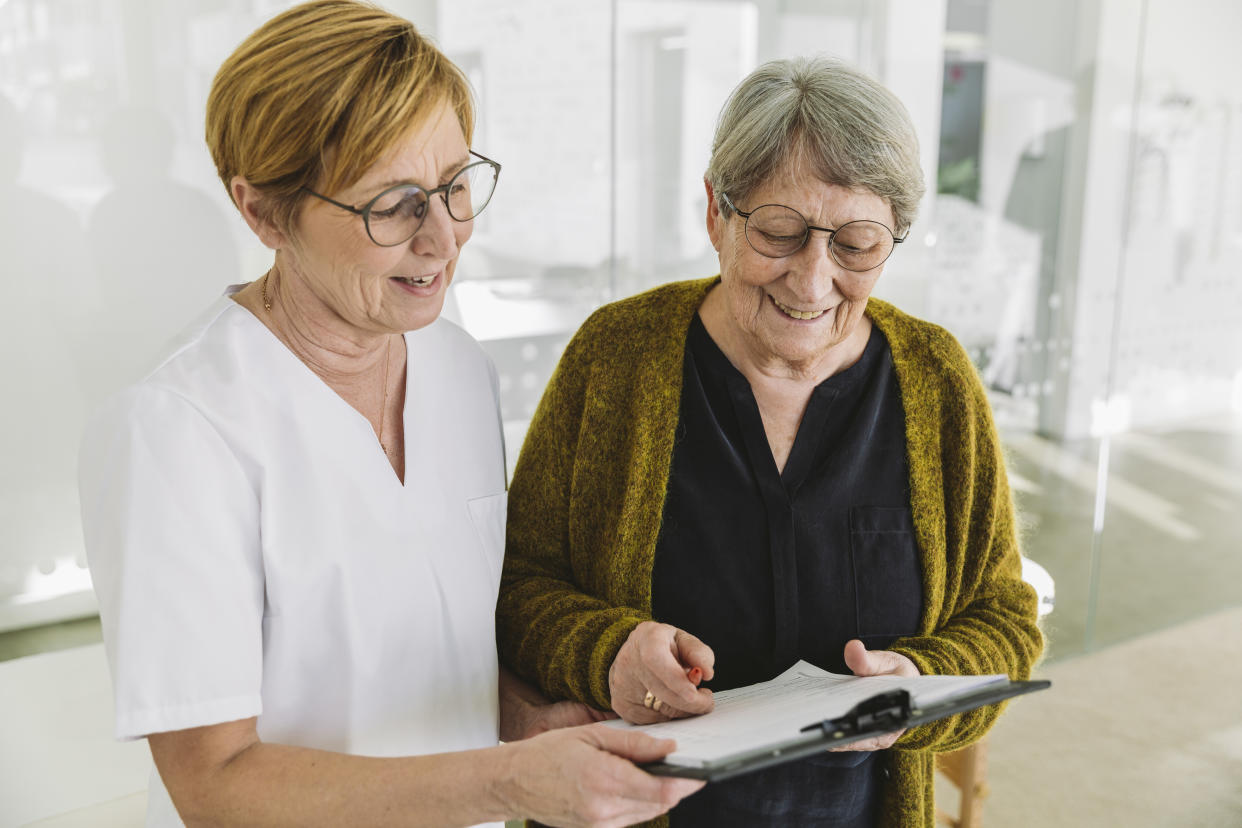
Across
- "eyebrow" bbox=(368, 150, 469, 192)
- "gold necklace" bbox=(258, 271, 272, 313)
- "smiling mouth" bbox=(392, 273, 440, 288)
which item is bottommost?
"gold necklace" bbox=(258, 271, 272, 313)

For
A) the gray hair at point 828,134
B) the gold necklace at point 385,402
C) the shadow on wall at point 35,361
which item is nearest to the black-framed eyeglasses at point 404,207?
the gold necklace at point 385,402

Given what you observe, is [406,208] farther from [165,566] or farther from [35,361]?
[35,361]

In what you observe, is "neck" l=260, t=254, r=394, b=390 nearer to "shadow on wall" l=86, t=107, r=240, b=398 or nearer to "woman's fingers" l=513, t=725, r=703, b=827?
"woman's fingers" l=513, t=725, r=703, b=827

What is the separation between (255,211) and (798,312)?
63 cm

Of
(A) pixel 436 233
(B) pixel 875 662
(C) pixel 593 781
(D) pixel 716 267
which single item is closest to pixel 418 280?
(A) pixel 436 233

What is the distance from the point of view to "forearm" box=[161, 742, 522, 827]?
3.06 ft

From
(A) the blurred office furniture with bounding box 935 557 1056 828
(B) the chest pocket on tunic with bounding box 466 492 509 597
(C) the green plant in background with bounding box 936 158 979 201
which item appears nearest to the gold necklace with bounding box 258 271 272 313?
(B) the chest pocket on tunic with bounding box 466 492 509 597

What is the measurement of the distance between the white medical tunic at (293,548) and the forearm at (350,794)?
0.07 meters

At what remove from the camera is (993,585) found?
1.32 m

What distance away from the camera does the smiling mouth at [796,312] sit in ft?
3.99

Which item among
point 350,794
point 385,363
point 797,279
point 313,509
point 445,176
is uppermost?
point 445,176

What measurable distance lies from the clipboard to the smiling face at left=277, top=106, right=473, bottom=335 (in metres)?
0.53

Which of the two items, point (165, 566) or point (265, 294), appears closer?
point (165, 566)

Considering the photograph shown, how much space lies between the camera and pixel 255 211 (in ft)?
3.29
